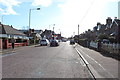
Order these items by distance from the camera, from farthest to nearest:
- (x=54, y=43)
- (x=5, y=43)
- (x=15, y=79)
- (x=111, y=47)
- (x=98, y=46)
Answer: (x=54, y=43), (x=5, y=43), (x=98, y=46), (x=111, y=47), (x=15, y=79)

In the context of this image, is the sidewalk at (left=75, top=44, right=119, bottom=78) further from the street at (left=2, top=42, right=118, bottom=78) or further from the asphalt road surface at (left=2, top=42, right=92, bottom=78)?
the asphalt road surface at (left=2, top=42, right=92, bottom=78)

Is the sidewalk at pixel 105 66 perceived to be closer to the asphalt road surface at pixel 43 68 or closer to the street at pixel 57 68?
the street at pixel 57 68

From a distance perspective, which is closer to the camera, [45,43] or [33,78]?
[33,78]

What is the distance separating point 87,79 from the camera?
7.48 metres

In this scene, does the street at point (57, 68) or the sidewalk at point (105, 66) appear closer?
the street at point (57, 68)

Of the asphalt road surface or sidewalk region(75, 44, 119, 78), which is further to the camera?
sidewalk region(75, 44, 119, 78)

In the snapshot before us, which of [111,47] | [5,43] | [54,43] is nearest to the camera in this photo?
[111,47]

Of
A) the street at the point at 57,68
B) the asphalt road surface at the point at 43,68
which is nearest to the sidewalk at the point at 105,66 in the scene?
the street at the point at 57,68

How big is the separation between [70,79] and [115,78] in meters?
1.80

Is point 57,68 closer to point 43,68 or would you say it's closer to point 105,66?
point 43,68

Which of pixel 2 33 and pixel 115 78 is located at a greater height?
pixel 2 33

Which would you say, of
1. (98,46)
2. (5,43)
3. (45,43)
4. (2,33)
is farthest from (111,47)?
(2,33)

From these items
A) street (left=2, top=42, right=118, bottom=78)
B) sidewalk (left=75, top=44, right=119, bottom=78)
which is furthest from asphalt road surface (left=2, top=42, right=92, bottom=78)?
sidewalk (left=75, top=44, right=119, bottom=78)

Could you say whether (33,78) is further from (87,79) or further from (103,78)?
(103,78)
